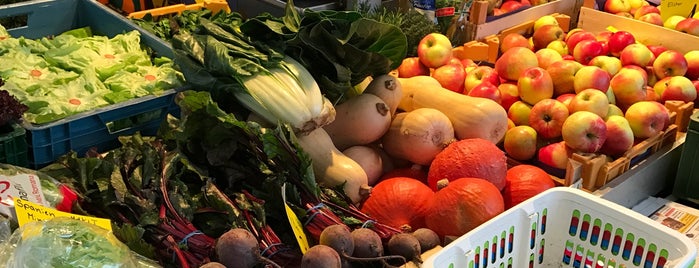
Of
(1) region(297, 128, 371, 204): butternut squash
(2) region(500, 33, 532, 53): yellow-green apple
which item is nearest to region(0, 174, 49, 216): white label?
(1) region(297, 128, 371, 204): butternut squash

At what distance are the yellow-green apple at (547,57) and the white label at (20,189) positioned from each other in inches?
75.5

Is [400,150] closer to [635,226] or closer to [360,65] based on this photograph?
[360,65]

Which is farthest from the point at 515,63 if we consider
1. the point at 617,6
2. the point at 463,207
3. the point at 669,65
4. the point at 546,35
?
the point at 617,6

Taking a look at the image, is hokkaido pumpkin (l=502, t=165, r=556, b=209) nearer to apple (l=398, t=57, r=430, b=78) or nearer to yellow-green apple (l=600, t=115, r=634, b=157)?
yellow-green apple (l=600, t=115, r=634, b=157)

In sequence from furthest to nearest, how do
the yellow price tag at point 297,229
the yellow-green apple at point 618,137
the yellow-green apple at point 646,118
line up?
1. the yellow-green apple at point 646,118
2. the yellow-green apple at point 618,137
3. the yellow price tag at point 297,229

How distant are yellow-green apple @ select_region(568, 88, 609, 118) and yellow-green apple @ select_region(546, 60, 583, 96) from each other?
14cm

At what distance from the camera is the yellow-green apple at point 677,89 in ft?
8.28

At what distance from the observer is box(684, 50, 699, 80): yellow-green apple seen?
2.71 meters

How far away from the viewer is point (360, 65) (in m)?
1.92

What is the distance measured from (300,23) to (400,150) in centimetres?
48

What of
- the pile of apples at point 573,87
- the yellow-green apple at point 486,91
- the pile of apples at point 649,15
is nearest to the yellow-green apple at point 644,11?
the pile of apples at point 649,15

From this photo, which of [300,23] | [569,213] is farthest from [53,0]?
[569,213]

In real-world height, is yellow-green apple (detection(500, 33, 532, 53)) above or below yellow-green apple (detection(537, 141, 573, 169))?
above

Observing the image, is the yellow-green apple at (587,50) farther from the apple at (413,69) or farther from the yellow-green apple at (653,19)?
the apple at (413,69)
